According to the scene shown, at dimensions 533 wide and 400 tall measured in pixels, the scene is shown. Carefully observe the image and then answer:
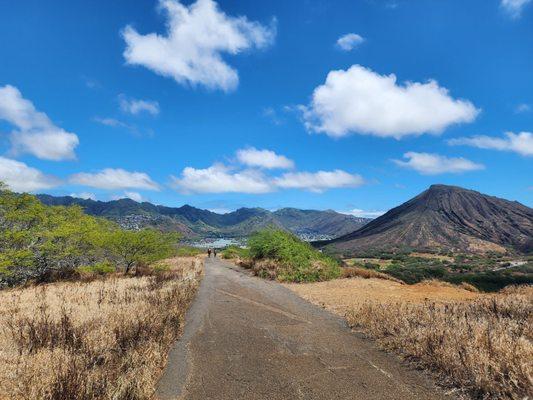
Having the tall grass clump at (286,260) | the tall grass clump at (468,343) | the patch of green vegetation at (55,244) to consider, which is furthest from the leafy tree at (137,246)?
the tall grass clump at (468,343)

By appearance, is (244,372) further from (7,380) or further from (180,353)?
(7,380)

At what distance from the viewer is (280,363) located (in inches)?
302

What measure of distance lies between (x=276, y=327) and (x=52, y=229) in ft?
62.0

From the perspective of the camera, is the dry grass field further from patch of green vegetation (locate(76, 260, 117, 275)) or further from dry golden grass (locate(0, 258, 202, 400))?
patch of green vegetation (locate(76, 260, 117, 275))

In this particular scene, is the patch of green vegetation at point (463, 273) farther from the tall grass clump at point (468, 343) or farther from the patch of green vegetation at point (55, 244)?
the tall grass clump at point (468, 343)

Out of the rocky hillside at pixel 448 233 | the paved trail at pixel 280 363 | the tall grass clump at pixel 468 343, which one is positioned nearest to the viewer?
the tall grass clump at pixel 468 343

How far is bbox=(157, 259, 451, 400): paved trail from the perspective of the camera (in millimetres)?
6266

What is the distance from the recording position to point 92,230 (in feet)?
83.4

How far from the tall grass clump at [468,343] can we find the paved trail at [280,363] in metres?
0.46

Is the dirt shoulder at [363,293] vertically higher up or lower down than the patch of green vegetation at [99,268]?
higher up

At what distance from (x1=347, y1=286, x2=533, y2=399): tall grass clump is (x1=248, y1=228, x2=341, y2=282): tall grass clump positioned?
1255 centimetres

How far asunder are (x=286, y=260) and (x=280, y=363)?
19.0m

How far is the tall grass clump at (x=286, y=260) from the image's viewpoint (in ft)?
78.7

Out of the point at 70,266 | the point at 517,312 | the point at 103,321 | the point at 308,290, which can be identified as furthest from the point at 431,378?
the point at 70,266
